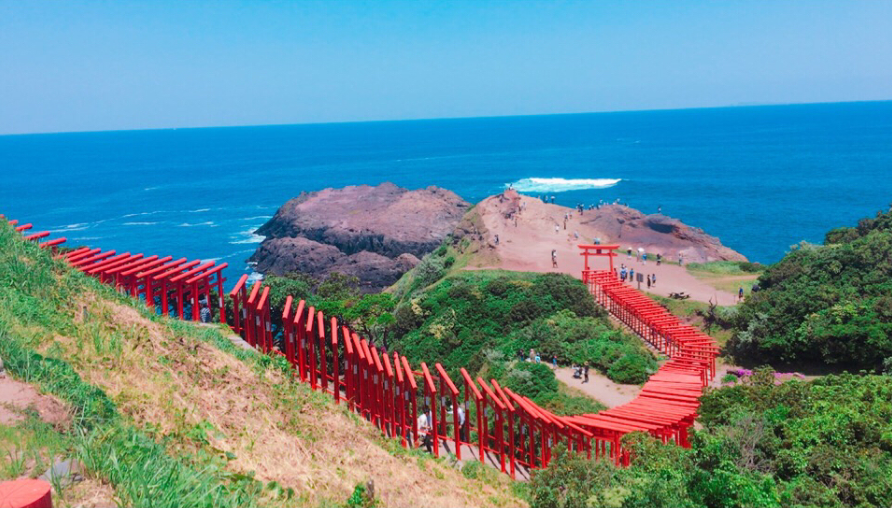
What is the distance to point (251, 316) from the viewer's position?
55.8 ft

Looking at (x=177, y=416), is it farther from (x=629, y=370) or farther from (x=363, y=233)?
(x=363, y=233)

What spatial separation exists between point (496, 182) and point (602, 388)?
293ft

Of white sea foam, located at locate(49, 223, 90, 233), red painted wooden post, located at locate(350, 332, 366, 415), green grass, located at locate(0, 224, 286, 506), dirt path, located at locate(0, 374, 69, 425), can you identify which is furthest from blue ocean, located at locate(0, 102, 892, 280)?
dirt path, located at locate(0, 374, 69, 425)

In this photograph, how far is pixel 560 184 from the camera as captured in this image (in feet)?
344

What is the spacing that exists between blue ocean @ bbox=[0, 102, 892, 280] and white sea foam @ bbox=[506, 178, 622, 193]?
0.98 feet

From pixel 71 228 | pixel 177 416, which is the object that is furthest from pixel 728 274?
pixel 71 228

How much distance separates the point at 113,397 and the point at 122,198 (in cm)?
10433

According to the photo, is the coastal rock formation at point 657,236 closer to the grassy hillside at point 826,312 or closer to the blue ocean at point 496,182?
the blue ocean at point 496,182

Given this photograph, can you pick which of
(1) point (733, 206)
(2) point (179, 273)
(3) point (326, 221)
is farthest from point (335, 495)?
(1) point (733, 206)

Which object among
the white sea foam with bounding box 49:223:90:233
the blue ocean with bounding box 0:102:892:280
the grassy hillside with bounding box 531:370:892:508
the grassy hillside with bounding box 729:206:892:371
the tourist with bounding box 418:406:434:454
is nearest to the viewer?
the grassy hillside with bounding box 531:370:892:508

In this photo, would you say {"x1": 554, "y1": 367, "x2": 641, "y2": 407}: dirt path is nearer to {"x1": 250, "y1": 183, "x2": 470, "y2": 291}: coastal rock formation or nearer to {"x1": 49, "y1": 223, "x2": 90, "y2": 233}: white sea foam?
{"x1": 250, "y1": 183, "x2": 470, "y2": 291}: coastal rock formation

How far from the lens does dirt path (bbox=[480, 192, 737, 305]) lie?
34.4 metres

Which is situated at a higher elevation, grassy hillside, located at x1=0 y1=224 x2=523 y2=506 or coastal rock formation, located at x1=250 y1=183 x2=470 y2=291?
grassy hillside, located at x1=0 y1=224 x2=523 y2=506

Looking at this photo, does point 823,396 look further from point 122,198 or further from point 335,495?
point 122,198
